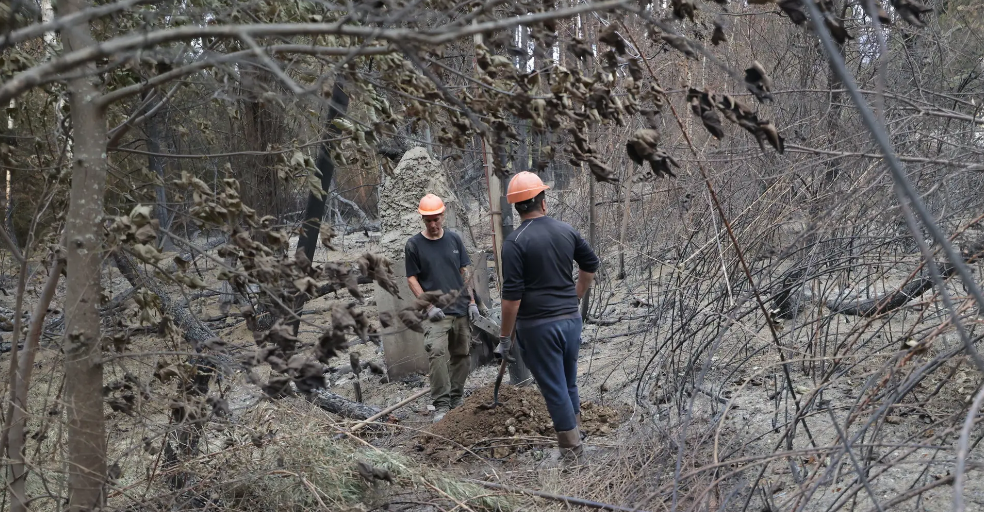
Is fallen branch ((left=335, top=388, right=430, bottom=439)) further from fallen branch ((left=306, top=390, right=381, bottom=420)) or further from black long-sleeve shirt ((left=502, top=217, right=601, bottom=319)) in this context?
black long-sleeve shirt ((left=502, top=217, right=601, bottom=319))

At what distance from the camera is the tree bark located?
3066 mm

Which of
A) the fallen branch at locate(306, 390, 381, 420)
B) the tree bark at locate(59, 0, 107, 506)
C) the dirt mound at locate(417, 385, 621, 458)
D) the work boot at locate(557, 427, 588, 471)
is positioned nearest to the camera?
the tree bark at locate(59, 0, 107, 506)

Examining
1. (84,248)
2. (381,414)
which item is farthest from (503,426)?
(84,248)

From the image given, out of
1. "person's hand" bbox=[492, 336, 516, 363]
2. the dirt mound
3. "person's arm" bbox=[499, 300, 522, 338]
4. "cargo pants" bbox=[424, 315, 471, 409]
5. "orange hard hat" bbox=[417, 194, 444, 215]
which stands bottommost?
the dirt mound

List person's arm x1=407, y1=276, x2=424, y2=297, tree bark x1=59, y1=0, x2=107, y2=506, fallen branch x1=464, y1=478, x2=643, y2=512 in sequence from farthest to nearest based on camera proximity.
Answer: person's arm x1=407, y1=276, x2=424, y2=297 → fallen branch x1=464, y1=478, x2=643, y2=512 → tree bark x1=59, y1=0, x2=107, y2=506

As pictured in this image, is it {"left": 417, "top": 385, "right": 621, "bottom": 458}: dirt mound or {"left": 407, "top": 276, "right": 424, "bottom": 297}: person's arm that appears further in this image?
{"left": 407, "top": 276, "right": 424, "bottom": 297}: person's arm

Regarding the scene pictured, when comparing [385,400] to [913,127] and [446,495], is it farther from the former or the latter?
[913,127]

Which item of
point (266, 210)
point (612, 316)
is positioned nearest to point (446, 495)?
point (266, 210)

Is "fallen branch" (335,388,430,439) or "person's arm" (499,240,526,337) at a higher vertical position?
"person's arm" (499,240,526,337)

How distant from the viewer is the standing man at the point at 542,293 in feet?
16.2

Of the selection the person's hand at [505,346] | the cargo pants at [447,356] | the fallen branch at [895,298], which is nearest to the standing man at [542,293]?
the person's hand at [505,346]

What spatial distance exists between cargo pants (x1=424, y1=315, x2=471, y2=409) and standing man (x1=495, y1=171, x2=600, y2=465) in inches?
67.1

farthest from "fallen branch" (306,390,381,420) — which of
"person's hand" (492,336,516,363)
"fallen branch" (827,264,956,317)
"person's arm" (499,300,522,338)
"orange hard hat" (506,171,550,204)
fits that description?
"fallen branch" (827,264,956,317)

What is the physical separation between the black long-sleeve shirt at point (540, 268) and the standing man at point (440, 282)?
1.61m
